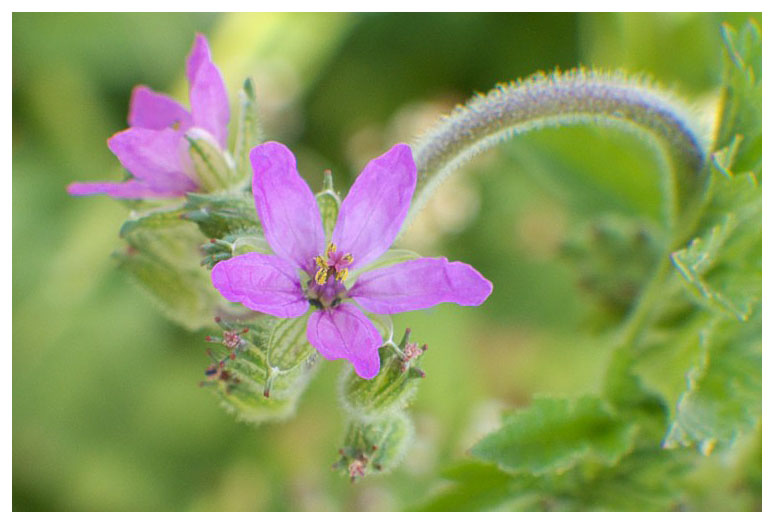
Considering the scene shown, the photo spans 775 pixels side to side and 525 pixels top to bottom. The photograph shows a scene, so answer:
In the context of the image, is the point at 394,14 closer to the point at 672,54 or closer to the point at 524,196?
the point at 524,196

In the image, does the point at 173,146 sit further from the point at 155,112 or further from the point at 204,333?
the point at 204,333

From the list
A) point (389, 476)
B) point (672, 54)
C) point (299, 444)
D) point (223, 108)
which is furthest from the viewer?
point (299, 444)

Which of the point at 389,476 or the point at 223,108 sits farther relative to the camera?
the point at 389,476

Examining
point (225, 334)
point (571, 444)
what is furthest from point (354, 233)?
point (571, 444)

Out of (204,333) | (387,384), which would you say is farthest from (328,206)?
(204,333)

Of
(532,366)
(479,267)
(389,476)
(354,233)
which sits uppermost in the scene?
(479,267)

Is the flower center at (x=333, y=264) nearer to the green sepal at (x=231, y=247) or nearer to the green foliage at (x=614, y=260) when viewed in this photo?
the green sepal at (x=231, y=247)
